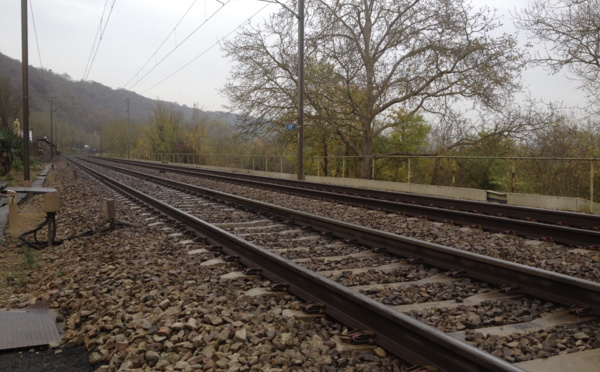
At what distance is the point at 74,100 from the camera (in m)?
132

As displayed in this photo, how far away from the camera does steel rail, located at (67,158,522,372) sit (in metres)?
2.71

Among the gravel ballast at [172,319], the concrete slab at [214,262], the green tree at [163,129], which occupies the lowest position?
the gravel ballast at [172,319]

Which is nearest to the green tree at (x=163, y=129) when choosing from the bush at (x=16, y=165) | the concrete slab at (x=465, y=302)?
the bush at (x=16, y=165)

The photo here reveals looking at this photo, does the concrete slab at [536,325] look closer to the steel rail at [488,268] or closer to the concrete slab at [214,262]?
the steel rail at [488,268]

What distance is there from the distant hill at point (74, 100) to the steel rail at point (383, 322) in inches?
4968

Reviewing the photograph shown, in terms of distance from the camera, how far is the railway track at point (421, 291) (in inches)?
123

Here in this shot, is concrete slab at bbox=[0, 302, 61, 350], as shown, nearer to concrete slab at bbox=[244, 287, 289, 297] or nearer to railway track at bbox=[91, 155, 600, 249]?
concrete slab at bbox=[244, 287, 289, 297]

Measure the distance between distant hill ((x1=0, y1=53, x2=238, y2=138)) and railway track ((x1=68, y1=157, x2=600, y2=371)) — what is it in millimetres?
125280

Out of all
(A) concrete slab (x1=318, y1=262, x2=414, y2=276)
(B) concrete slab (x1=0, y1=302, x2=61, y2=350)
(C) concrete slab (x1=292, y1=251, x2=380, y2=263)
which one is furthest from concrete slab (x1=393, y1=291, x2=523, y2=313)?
(B) concrete slab (x1=0, y1=302, x2=61, y2=350)

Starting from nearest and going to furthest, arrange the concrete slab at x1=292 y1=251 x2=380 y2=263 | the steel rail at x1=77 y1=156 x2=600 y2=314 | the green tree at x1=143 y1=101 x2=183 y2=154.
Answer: the steel rail at x1=77 y1=156 x2=600 y2=314 → the concrete slab at x1=292 y1=251 x2=380 y2=263 → the green tree at x1=143 y1=101 x2=183 y2=154

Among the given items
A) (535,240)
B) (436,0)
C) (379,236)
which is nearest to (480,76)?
(436,0)

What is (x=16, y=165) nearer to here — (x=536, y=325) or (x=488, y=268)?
(x=488, y=268)

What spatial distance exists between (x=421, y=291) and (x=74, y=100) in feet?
474

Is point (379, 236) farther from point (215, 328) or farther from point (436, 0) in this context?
point (436, 0)
